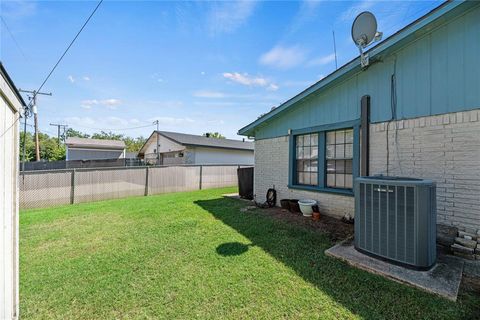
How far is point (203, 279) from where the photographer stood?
2896 mm

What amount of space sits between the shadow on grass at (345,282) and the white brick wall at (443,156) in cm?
183

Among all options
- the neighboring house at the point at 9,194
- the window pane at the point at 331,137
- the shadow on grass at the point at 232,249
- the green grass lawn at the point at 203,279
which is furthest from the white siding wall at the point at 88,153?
the neighboring house at the point at 9,194

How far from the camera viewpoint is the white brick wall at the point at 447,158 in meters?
3.47

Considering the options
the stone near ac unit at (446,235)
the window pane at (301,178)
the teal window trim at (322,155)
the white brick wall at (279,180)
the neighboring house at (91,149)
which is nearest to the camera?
the stone near ac unit at (446,235)

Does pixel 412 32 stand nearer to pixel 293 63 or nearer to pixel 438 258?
pixel 438 258

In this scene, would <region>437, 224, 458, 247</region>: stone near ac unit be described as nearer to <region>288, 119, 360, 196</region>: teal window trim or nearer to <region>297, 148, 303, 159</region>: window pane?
<region>288, 119, 360, 196</region>: teal window trim

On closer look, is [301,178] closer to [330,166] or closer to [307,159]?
[307,159]

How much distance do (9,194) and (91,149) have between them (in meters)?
28.0

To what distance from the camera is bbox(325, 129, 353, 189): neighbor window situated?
543 centimetres

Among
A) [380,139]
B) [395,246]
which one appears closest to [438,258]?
[395,246]

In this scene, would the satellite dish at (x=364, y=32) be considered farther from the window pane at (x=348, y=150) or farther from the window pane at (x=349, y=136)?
the window pane at (x=348, y=150)

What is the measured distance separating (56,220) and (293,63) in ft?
30.9

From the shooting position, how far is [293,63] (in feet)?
28.7

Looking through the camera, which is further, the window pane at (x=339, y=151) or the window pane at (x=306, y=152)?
the window pane at (x=306, y=152)
